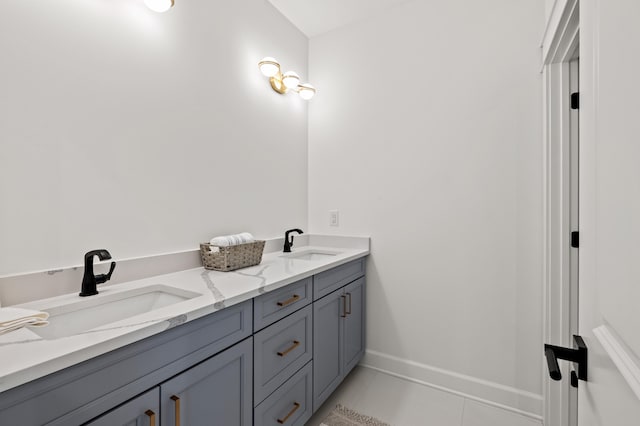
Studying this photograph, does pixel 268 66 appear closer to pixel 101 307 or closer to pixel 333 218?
pixel 333 218

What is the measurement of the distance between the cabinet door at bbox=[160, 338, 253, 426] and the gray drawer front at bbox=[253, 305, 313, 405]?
0.05 m

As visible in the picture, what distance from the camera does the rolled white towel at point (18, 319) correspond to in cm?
74

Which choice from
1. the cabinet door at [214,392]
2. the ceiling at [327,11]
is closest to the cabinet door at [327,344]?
the cabinet door at [214,392]

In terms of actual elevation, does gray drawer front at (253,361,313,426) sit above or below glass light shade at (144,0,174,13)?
below

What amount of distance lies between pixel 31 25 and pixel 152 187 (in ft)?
2.26

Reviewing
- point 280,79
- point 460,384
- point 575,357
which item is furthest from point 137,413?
point 280,79

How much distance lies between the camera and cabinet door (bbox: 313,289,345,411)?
1.59m

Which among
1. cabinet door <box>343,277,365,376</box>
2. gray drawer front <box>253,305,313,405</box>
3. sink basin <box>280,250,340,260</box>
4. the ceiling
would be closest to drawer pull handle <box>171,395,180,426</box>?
gray drawer front <box>253,305,313,405</box>

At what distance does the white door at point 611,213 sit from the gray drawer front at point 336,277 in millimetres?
1136

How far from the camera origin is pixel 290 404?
140cm

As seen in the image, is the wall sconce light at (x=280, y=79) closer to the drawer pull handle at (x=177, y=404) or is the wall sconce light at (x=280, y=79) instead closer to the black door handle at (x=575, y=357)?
the drawer pull handle at (x=177, y=404)

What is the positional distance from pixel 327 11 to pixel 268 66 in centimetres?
73

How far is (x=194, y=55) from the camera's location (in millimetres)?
1599

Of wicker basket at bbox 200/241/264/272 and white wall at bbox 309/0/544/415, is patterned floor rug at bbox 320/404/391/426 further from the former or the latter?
wicker basket at bbox 200/241/264/272
